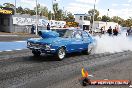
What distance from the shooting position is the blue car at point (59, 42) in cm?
1226

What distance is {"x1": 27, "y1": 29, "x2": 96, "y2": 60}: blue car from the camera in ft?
40.2

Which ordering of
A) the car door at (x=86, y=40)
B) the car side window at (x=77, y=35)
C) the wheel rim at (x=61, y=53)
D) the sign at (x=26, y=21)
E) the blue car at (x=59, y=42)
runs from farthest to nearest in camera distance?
1. the sign at (x=26, y=21)
2. the car door at (x=86, y=40)
3. the car side window at (x=77, y=35)
4. the wheel rim at (x=61, y=53)
5. the blue car at (x=59, y=42)

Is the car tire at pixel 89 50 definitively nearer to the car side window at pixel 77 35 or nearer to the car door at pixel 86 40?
the car door at pixel 86 40

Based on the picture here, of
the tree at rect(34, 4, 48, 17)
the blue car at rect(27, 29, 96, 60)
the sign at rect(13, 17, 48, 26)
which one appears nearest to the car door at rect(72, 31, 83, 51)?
the blue car at rect(27, 29, 96, 60)

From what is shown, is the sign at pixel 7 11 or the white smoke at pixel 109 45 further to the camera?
the sign at pixel 7 11

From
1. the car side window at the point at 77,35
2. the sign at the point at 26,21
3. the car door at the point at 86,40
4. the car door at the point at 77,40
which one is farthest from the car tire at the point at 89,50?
the sign at the point at 26,21

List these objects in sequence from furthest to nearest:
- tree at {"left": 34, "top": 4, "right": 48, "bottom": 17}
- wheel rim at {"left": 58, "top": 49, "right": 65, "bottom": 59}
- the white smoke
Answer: tree at {"left": 34, "top": 4, "right": 48, "bottom": 17}
the white smoke
wheel rim at {"left": 58, "top": 49, "right": 65, "bottom": 59}

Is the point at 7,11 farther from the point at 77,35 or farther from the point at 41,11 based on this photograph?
the point at 41,11

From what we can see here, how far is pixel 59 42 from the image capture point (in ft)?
41.1

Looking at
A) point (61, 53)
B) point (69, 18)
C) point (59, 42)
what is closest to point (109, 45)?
point (61, 53)

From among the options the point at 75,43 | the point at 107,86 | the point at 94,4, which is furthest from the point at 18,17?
the point at 107,86

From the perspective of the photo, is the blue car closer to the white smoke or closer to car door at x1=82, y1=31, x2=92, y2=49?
car door at x1=82, y1=31, x2=92, y2=49

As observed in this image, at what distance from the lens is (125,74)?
9.69 m

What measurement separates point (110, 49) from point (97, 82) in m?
11.4
